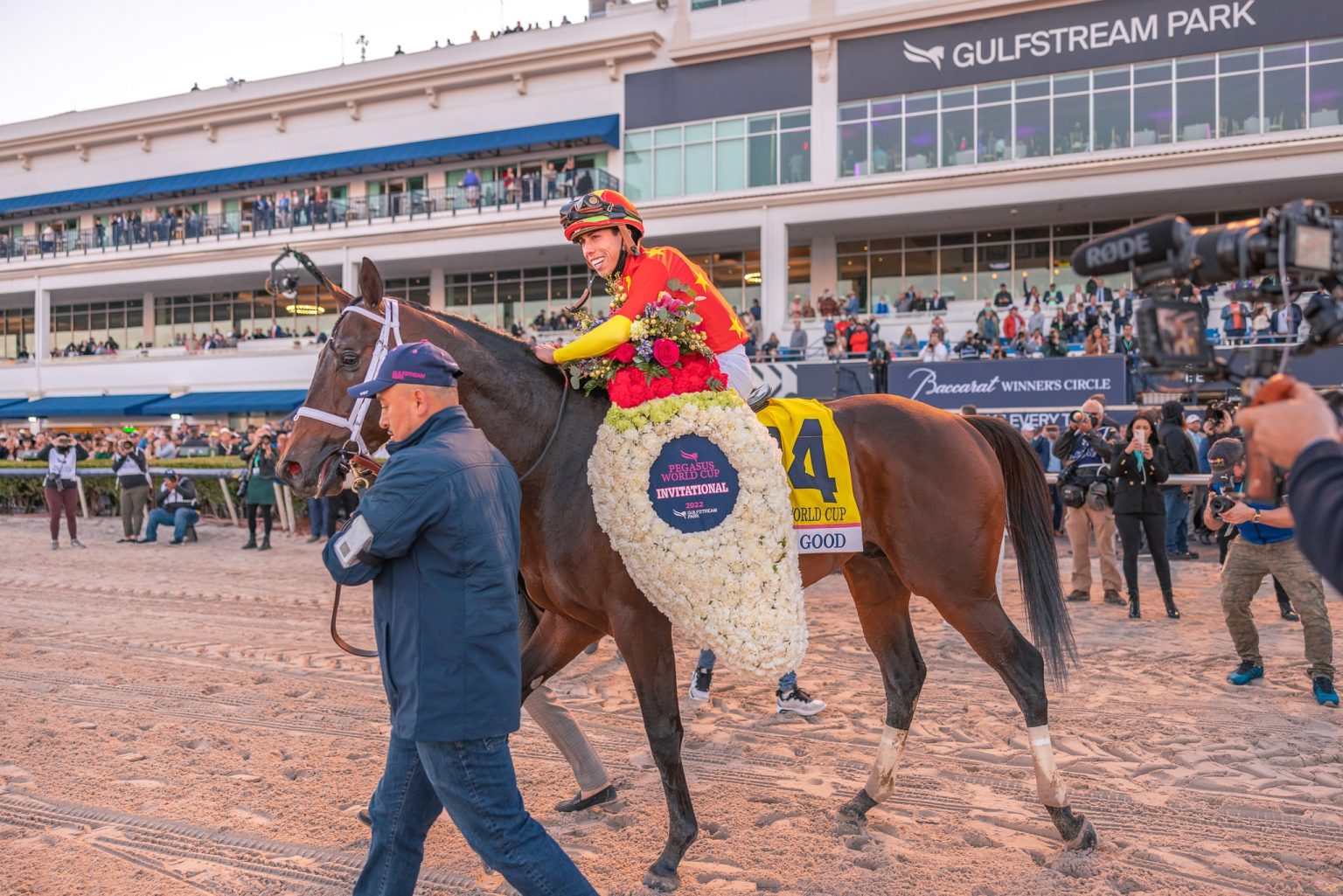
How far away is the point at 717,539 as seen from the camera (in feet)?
12.2

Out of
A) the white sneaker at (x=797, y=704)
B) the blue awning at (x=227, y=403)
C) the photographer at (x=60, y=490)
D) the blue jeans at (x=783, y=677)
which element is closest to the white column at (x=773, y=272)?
the blue awning at (x=227, y=403)

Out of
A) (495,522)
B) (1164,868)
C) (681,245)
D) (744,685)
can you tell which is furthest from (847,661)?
(681,245)

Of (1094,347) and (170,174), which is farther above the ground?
(170,174)

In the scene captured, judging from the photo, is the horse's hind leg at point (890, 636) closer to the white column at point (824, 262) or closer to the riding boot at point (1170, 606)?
the riding boot at point (1170, 606)

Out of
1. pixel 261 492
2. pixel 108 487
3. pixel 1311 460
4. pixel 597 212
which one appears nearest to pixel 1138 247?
pixel 1311 460

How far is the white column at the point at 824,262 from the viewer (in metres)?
27.1

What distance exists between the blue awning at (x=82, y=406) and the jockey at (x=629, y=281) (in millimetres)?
32615

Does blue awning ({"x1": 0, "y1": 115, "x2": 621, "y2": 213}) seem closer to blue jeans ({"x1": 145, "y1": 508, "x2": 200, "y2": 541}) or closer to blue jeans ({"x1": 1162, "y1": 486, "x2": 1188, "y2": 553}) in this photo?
blue jeans ({"x1": 145, "y1": 508, "x2": 200, "y2": 541})

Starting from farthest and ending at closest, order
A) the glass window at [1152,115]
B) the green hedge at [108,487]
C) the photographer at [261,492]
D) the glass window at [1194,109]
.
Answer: the glass window at [1152,115], the glass window at [1194,109], the green hedge at [108,487], the photographer at [261,492]

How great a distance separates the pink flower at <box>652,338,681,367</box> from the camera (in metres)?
3.78

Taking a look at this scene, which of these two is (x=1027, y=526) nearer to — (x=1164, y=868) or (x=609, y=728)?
(x=1164, y=868)

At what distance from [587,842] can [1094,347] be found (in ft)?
56.9

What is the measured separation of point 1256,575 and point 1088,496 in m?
2.99

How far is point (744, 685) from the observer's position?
6.07 meters
